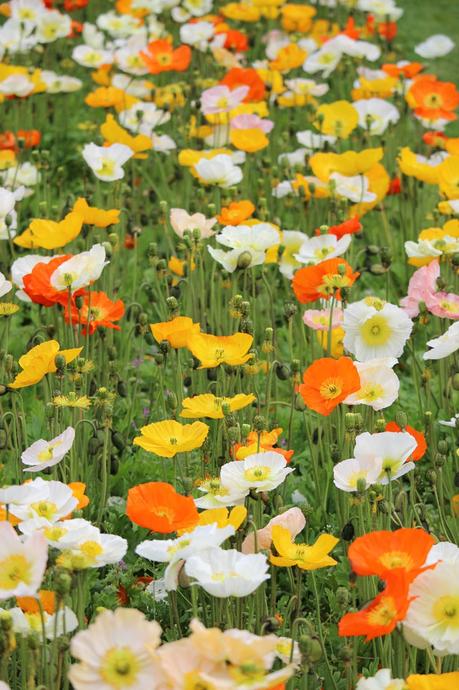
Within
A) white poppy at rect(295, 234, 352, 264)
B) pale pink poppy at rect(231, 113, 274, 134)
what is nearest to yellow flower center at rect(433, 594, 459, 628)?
white poppy at rect(295, 234, 352, 264)

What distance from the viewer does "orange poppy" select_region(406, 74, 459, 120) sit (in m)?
4.53

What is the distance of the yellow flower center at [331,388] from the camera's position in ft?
7.96

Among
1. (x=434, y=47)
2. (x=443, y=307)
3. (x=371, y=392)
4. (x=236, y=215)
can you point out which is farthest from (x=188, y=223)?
(x=434, y=47)

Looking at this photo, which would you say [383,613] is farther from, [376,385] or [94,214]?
[94,214]

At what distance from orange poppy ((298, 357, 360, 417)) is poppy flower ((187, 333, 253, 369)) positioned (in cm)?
19

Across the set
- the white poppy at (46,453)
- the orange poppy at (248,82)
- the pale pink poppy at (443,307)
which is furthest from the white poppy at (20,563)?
the orange poppy at (248,82)

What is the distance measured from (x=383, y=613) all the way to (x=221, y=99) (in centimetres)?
285

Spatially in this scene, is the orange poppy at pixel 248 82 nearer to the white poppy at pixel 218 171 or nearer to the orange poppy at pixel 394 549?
the white poppy at pixel 218 171

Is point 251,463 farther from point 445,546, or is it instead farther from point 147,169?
point 147,169

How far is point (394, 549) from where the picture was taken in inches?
73.0

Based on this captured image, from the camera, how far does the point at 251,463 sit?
87.1 inches

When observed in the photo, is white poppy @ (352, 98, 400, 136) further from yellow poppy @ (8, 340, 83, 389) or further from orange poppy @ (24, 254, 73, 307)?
yellow poppy @ (8, 340, 83, 389)

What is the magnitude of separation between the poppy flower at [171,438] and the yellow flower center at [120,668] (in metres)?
0.71

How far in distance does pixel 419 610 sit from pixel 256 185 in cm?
292
